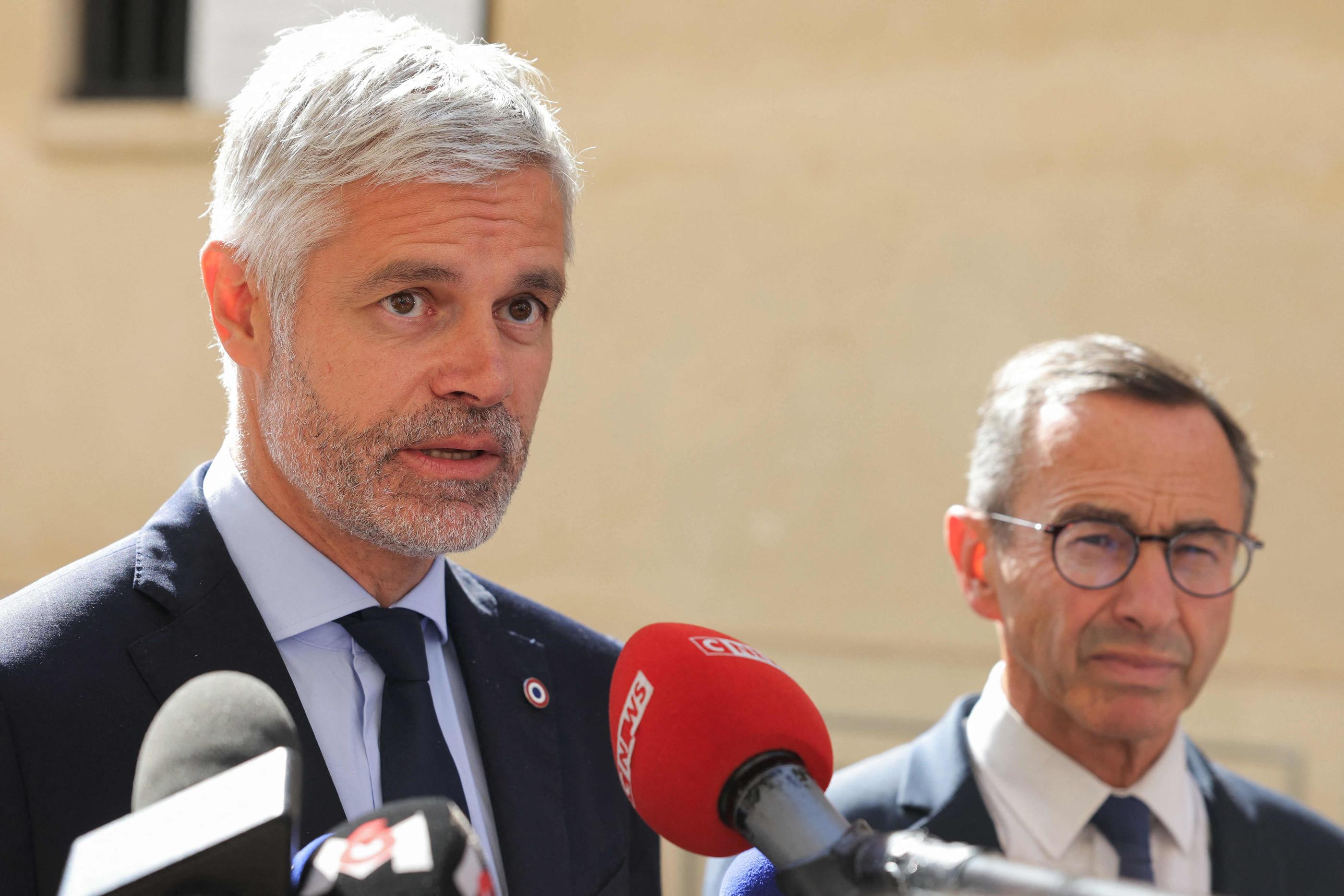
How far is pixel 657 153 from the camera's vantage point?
5281 millimetres

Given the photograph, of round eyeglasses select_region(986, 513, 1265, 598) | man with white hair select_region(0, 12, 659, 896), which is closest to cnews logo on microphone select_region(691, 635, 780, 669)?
man with white hair select_region(0, 12, 659, 896)

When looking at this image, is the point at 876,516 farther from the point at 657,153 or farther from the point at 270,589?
the point at 270,589

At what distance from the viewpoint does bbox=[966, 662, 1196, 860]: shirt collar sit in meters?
2.29

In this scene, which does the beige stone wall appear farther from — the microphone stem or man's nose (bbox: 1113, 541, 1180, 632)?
the microphone stem

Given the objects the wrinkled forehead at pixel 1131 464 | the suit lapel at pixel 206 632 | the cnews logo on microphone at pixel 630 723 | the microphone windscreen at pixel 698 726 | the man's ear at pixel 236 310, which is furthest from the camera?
the wrinkled forehead at pixel 1131 464

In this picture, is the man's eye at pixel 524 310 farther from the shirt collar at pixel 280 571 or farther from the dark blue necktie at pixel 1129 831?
the dark blue necktie at pixel 1129 831

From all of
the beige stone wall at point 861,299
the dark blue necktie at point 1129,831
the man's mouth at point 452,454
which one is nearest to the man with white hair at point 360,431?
the man's mouth at point 452,454

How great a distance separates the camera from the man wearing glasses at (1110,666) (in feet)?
Answer: 7.52

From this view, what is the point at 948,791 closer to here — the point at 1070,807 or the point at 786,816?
the point at 1070,807

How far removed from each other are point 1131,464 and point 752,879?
1.07m

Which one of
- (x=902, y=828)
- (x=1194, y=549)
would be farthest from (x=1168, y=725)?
(x=902, y=828)

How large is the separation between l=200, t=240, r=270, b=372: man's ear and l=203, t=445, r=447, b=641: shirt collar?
18 cm

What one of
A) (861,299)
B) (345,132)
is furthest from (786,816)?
(861,299)

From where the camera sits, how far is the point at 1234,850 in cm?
231
